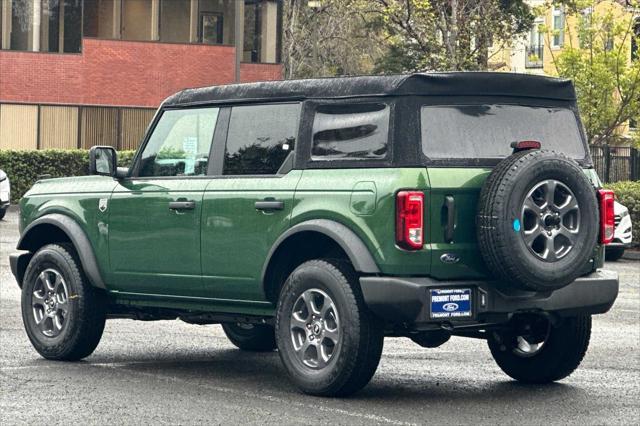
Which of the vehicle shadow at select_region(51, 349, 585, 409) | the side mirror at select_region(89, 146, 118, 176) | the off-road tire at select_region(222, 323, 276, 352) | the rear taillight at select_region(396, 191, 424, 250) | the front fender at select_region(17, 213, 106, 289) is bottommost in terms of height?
the vehicle shadow at select_region(51, 349, 585, 409)

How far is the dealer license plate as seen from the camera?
850 centimetres

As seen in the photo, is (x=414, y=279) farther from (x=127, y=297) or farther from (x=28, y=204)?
(x=28, y=204)

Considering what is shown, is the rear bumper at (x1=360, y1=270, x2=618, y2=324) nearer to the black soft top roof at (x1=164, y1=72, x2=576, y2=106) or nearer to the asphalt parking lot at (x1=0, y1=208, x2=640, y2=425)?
the asphalt parking lot at (x1=0, y1=208, x2=640, y2=425)

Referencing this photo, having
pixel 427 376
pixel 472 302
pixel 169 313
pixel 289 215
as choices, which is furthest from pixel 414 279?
pixel 169 313

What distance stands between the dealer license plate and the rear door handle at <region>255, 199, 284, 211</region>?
4.05 feet

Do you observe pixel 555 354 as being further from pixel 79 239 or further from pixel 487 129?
pixel 79 239

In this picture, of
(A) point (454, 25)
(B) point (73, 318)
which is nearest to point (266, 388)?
(B) point (73, 318)

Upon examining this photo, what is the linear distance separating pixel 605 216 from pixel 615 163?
1006 inches

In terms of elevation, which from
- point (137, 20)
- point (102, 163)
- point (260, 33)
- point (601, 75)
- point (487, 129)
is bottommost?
point (102, 163)

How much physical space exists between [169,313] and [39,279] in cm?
111

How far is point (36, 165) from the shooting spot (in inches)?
1448

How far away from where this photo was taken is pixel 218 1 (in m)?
45.4

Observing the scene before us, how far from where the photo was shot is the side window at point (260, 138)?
373 inches

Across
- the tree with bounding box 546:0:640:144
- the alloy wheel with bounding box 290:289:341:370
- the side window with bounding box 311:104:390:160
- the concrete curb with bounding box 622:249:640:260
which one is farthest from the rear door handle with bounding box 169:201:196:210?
the tree with bounding box 546:0:640:144
